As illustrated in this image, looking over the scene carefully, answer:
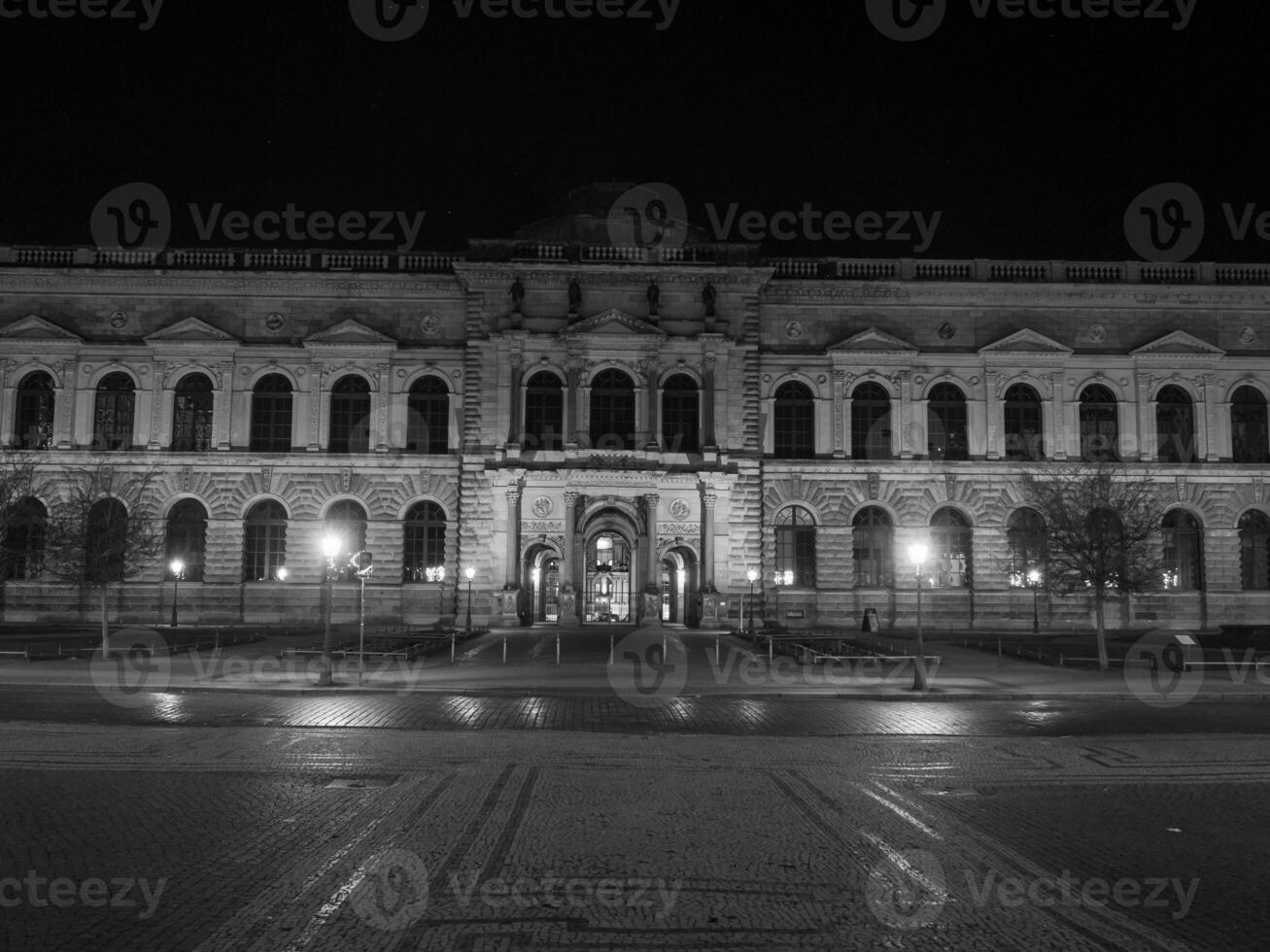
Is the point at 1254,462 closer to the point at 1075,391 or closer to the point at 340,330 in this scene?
the point at 1075,391

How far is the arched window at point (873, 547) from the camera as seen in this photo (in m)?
48.4

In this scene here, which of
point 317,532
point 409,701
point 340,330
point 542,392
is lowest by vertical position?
point 409,701

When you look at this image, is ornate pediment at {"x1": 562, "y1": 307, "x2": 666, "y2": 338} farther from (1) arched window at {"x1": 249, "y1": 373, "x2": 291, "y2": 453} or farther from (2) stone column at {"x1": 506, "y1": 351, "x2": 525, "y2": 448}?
(1) arched window at {"x1": 249, "y1": 373, "x2": 291, "y2": 453}

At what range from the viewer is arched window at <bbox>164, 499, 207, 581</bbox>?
47.9 metres

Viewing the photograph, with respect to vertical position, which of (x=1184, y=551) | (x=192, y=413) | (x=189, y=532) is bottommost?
(x=1184, y=551)

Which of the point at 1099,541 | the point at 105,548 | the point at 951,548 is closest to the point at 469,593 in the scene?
the point at 105,548

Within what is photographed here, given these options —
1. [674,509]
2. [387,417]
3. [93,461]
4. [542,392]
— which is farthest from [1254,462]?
[93,461]

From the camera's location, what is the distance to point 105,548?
32.5 m

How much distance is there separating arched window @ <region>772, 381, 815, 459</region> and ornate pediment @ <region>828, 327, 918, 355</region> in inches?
106

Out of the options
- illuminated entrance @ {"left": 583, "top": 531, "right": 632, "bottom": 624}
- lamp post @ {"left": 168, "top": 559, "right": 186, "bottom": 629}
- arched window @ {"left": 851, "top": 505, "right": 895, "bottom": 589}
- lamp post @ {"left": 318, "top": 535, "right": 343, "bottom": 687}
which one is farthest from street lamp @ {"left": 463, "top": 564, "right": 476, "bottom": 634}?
arched window @ {"left": 851, "top": 505, "right": 895, "bottom": 589}

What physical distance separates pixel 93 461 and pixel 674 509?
25862 millimetres

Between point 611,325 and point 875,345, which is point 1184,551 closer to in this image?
point 875,345

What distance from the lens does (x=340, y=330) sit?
48.2 meters

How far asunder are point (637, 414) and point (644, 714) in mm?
28885
